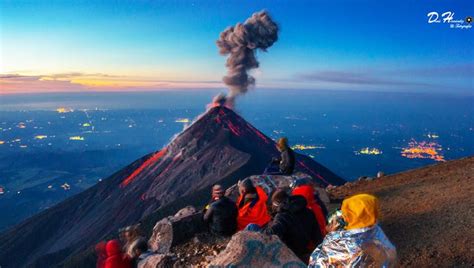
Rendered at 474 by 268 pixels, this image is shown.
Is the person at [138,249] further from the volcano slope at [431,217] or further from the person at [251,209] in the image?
the volcano slope at [431,217]

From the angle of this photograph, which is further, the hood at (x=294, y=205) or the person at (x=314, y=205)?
the person at (x=314, y=205)

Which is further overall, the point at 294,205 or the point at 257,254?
the point at 294,205

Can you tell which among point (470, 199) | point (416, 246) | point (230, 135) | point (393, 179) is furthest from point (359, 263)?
point (230, 135)

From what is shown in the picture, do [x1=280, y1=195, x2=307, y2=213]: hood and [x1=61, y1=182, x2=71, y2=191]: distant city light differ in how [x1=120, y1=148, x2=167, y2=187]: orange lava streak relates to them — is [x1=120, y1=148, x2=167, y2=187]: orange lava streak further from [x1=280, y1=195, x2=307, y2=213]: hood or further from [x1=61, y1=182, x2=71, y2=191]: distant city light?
[x1=61, y1=182, x2=71, y2=191]: distant city light

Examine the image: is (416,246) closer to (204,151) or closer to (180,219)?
(180,219)

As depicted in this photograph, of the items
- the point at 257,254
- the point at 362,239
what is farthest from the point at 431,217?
the point at 257,254

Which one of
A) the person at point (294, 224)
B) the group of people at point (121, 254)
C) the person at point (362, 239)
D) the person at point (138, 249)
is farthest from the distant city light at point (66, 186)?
the person at point (362, 239)

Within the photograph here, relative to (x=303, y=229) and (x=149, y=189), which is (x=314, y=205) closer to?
(x=303, y=229)
